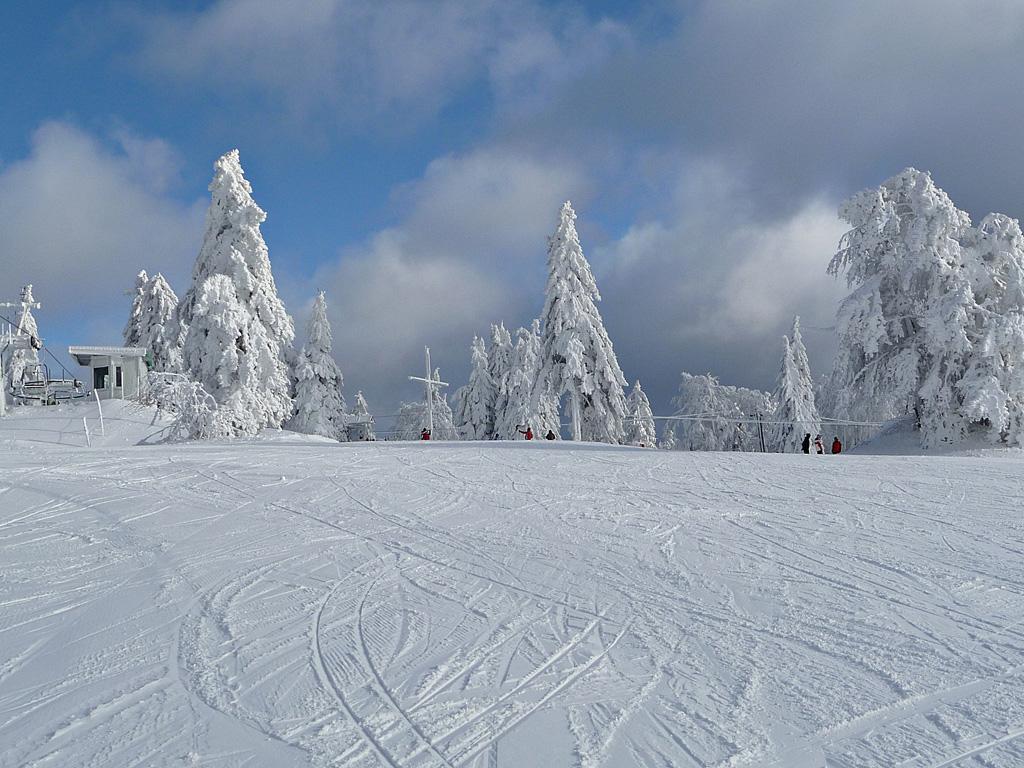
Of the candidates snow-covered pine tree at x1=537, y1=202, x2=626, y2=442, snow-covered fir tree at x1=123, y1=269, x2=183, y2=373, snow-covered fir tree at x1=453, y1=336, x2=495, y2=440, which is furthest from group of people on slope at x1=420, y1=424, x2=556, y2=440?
snow-covered fir tree at x1=123, y1=269, x2=183, y2=373

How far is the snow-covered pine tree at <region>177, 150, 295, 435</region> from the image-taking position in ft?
90.5

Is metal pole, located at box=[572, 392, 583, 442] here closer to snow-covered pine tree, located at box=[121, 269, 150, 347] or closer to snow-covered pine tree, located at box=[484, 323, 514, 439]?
snow-covered pine tree, located at box=[484, 323, 514, 439]

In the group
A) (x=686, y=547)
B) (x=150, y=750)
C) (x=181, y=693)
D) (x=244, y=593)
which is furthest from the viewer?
(x=686, y=547)

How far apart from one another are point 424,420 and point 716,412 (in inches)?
920

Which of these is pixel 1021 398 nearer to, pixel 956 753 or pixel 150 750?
pixel 956 753

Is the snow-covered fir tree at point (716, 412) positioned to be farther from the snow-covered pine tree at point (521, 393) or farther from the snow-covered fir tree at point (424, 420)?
the snow-covered fir tree at point (424, 420)

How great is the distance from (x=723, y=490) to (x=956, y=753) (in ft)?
29.2

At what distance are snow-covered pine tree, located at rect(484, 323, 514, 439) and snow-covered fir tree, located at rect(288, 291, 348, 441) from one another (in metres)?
10.5

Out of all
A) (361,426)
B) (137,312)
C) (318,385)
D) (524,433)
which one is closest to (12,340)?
(137,312)

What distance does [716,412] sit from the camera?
56188mm

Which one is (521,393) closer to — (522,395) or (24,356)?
(522,395)

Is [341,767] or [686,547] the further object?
[686,547]

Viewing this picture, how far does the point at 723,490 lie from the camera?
39.9 feet

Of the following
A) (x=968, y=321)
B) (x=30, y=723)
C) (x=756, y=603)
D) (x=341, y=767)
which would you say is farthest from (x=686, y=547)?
(x=968, y=321)
